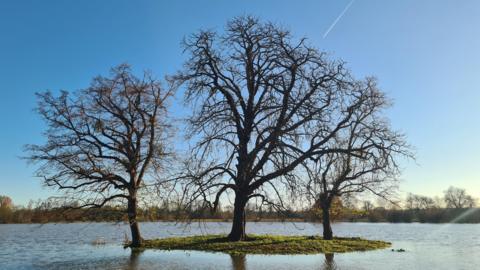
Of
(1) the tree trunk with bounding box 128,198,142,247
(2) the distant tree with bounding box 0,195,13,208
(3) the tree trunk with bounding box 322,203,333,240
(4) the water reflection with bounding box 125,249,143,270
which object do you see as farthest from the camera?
(2) the distant tree with bounding box 0,195,13,208

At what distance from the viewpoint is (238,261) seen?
63.1 feet

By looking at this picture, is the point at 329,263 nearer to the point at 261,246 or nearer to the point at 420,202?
the point at 261,246

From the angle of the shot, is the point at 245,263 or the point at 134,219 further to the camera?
the point at 134,219

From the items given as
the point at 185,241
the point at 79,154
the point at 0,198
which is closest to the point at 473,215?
the point at 185,241

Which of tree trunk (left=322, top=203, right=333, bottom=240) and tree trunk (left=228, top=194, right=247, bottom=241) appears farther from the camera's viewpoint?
tree trunk (left=322, top=203, right=333, bottom=240)

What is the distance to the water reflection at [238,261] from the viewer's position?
1736 centimetres

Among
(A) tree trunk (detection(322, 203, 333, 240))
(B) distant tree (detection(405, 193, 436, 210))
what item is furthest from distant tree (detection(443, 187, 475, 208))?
(A) tree trunk (detection(322, 203, 333, 240))

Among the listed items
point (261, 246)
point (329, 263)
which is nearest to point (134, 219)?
point (261, 246)

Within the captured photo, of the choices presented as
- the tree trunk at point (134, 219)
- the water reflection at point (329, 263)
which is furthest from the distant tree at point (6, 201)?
the water reflection at point (329, 263)

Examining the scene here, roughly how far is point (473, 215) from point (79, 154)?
296ft

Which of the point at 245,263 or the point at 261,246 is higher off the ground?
the point at 261,246

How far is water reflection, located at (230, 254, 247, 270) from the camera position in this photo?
1736cm

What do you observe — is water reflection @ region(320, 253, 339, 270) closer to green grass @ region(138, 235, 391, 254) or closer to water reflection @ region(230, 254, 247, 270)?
green grass @ region(138, 235, 391, 254)

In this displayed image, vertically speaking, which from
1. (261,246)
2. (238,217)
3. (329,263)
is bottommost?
(329,263)
